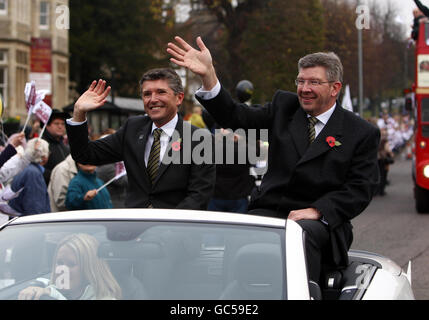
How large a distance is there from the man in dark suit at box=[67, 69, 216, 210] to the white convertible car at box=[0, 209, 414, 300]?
1960mm

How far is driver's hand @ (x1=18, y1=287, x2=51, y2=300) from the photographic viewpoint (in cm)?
363

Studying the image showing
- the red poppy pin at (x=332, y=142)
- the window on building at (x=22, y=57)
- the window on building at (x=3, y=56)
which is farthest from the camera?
the window on building at (x=22, y=57)

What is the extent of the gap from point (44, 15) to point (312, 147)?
41.5m

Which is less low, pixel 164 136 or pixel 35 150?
pixel 164 136

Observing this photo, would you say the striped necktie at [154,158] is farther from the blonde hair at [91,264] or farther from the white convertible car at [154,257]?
the blonde hair at [91,264]

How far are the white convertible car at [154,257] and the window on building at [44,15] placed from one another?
4257cm

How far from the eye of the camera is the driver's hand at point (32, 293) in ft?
11.9

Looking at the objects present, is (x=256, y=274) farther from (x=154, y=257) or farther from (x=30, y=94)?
(x=30, y=94)

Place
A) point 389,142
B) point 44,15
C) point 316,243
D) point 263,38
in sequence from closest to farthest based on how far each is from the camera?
point 316,243 → point 263,38 → point 389,142 → point 44,15

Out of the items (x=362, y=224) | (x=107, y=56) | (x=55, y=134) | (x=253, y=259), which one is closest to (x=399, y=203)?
(x=362, y=224)

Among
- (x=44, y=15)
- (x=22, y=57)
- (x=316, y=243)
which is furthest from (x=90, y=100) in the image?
(x=44, y=15)

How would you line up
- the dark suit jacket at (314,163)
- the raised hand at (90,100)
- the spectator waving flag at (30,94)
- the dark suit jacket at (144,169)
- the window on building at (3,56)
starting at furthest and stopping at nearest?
the window on building at (3,56) → the spectator waving flag at (30,94) → the dark suit jacket at (144,169) → the raised hand at (90,100) → the dark suit jacket at (314,163)

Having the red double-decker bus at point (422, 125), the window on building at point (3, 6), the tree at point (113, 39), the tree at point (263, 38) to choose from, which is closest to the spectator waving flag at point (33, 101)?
the tree at point (263, 38)

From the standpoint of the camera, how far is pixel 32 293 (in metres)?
3.66
